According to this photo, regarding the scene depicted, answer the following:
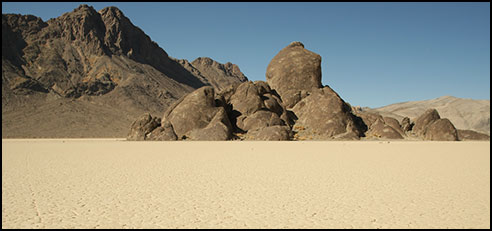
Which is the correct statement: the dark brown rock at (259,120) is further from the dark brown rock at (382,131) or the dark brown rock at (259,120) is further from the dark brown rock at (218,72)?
the dark brown rock at (218,72)

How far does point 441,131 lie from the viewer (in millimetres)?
29250

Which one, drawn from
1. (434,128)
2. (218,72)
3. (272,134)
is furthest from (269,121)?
(218,72)

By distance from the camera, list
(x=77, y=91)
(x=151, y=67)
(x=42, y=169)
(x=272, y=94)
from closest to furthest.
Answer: (x=42, y=169) → (x=272, y=94) → (x=77, y=91) → (x=151, y=67)

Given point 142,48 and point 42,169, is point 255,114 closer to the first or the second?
point 42,169

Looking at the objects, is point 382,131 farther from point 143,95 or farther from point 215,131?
point 143,95

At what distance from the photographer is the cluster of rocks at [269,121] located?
Result: 1104 inches

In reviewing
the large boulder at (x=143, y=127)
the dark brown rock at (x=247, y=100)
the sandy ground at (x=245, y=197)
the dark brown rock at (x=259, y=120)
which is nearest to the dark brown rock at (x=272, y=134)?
the dark brown rock at (x=259, y=120)

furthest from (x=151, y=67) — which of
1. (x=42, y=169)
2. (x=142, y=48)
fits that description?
(x=42, y=169)

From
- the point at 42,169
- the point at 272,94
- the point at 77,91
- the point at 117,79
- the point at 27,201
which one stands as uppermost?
the point at 117,79

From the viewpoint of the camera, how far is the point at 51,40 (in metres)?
72.6

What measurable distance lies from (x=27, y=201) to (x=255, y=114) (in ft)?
83.3

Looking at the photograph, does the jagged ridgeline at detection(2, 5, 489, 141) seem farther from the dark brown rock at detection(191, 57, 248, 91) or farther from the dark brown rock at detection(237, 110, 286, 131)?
the dark brown rock at detection(191, 57, 248, 91)

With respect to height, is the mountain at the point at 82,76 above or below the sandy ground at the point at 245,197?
above

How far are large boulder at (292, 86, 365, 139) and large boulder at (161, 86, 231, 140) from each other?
680cm
